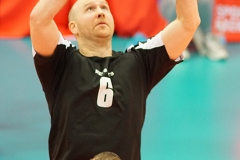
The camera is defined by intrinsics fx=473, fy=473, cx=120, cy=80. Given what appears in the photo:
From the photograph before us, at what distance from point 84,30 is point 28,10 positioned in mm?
4485

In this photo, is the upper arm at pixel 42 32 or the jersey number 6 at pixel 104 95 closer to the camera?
the upper arm at pixel 42 32

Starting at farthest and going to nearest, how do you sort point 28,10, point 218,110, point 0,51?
point 28,10 → point 0,51 → point 218,110

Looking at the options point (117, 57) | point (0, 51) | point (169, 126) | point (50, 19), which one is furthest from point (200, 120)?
point (0, 51)

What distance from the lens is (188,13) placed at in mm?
1753

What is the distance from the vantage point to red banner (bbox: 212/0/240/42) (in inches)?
243

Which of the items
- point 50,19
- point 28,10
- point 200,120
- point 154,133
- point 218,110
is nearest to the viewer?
point 50,19

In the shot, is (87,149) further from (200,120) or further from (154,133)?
(200,120)

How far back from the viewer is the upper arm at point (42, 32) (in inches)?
65.8

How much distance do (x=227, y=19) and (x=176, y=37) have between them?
4627 millimetres

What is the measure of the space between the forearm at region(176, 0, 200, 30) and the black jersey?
13cm

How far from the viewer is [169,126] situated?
10.5 ft

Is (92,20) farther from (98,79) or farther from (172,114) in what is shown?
(172,114)

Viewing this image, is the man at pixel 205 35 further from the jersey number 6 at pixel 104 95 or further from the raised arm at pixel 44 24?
the raised arm at pixel 44 24

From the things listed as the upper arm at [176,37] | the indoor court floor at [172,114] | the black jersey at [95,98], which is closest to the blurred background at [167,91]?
the indoor court floor at [172,114]
